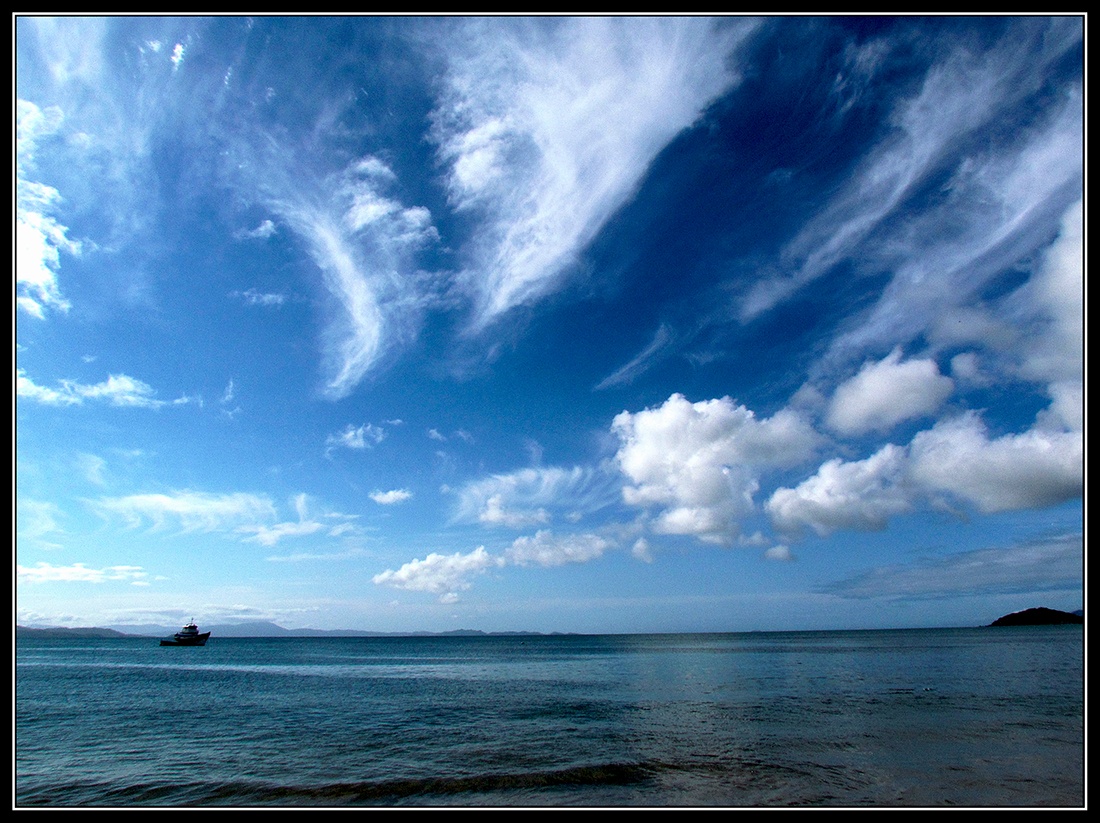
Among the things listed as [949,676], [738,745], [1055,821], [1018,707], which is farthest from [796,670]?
[1055,821]

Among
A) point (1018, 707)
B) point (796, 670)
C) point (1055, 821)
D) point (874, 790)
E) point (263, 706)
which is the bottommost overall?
point (796, 670)

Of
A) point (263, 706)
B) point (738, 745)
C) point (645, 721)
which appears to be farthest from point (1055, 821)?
point (263, 706)

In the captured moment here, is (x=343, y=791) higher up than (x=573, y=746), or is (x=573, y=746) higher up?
(x=343, y=791)

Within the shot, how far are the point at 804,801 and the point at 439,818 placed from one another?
11.5m

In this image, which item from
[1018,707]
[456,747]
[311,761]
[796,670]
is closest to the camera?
[311,761]

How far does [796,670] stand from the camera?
194 feet

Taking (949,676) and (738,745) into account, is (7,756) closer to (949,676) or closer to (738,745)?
(738,745)

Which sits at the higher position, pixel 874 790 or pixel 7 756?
pixel 7 756

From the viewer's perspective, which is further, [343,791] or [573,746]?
[573,746]

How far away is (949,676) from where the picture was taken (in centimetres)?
4916

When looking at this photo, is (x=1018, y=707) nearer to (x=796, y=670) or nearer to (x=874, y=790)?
(x=874, y=790)

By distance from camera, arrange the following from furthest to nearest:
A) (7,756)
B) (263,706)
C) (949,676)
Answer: (949,676), (263,706), (7,756)

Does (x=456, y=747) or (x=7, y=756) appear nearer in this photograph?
(x=7, y=756)

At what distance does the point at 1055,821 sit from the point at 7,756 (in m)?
24.8
